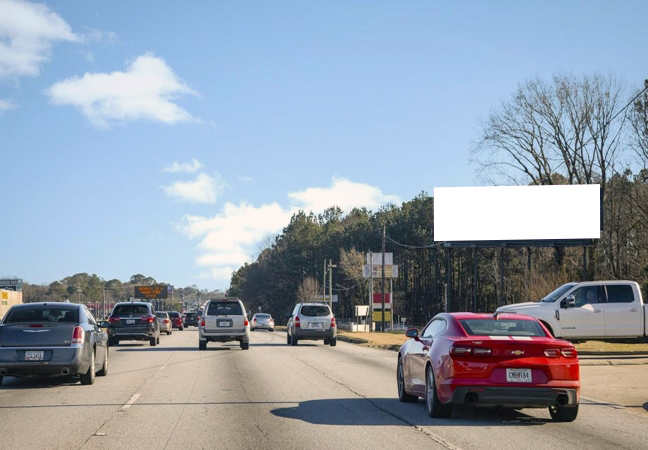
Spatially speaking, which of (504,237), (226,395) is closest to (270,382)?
(226,395)

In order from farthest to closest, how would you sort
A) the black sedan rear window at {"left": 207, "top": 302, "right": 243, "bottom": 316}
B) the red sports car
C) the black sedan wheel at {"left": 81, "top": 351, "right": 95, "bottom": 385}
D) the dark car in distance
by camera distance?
the dark car in distance
the black sedan rear window at {"left": 207, "top": 302, "right": 243, "bottom": 316}
the black sedan wheel at {"left": 81, "top": 351, "right": 95, "bottom": 385}
the red sports car

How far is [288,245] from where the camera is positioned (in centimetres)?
14638

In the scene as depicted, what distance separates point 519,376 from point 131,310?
26780 mm

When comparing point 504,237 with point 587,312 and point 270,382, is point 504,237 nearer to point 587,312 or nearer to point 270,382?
point 587,312

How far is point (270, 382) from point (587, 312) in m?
12.1

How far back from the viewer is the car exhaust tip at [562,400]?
1197cm

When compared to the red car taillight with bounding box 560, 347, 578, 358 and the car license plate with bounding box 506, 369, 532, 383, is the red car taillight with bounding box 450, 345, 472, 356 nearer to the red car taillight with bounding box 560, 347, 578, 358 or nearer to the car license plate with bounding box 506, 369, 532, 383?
the car license plate with bounding box 506, 369, 532, 383

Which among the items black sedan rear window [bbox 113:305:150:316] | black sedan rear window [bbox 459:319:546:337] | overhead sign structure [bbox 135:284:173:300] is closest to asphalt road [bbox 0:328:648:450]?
black sedan rear window [bbox 459:319:546:337]

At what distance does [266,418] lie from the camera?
498 inches

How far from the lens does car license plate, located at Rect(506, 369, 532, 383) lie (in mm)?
11914

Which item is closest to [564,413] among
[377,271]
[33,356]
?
[33,356]

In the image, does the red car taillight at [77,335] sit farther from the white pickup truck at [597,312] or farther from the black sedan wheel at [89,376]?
the white pickup truck at [597,312]

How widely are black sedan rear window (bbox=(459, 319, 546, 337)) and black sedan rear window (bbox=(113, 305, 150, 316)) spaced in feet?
82.3

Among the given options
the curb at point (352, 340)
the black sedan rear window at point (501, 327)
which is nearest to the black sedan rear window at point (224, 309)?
the curb at point (352, 340)
